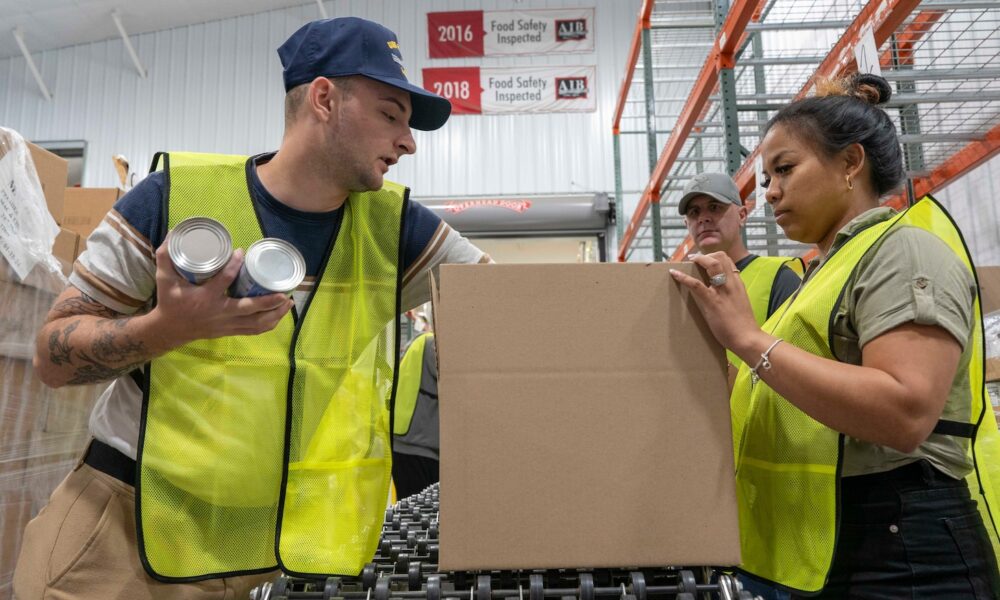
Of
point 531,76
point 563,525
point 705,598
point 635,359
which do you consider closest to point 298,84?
point 635,359

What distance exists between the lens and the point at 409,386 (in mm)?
3430

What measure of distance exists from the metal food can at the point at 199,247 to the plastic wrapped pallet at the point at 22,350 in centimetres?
164

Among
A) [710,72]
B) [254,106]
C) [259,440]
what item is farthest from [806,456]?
[254,106]

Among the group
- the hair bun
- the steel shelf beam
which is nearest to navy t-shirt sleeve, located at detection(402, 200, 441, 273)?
the hair bun

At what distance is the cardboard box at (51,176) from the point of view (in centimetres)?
249

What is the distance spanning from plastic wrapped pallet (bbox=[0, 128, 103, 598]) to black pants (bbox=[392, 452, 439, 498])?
56.0 inches

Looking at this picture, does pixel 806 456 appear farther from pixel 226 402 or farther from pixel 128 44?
pixel 128 44

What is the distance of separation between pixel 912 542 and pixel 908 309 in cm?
35

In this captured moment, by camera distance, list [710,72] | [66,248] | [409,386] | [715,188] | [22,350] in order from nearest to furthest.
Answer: [22,350] → [66,248] → [715,188] → [710,72] → [409,386]

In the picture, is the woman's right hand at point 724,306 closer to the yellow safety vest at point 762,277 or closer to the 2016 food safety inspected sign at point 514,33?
the yellow safety vest at point 762,277

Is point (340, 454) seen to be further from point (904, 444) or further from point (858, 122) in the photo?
point (858, 122)

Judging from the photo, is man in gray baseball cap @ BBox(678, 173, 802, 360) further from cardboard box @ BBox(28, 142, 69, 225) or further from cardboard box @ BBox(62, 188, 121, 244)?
cardboard box @ BBox(62, 188, 121, 244)

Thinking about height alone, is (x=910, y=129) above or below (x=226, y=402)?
above

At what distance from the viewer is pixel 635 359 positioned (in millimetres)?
983
